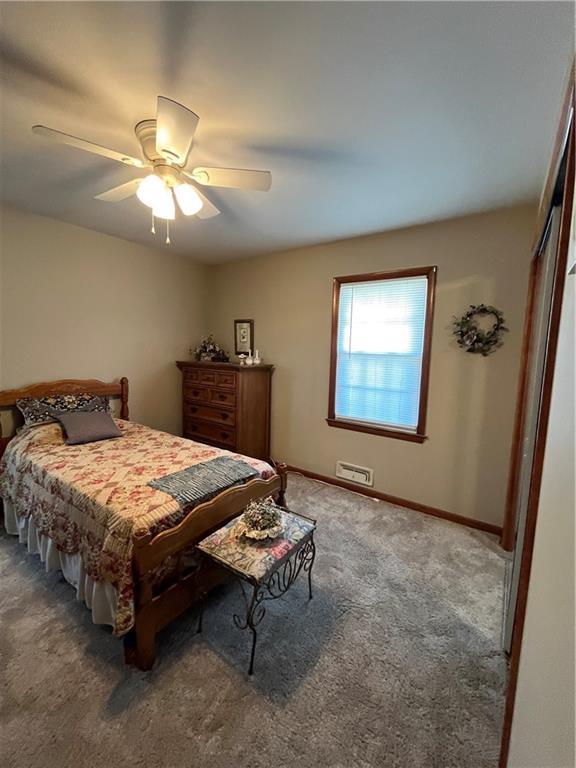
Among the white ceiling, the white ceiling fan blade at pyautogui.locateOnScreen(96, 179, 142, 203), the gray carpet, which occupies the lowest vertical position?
the gray carpet

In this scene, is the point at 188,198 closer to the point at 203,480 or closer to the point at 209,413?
the point at 203,480

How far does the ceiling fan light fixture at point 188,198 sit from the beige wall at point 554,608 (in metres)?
1.59

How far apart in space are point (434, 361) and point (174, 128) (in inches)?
93.9

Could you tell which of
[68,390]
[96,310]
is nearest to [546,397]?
[68,390]

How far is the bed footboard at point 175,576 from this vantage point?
1.34m

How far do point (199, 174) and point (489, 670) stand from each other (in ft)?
8.95

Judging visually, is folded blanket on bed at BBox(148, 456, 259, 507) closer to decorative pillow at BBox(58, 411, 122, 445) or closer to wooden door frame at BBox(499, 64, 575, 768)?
decorative pillow at BBox(58, 411, 122, 445)

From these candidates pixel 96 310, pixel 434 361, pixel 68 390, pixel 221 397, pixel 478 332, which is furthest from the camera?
pixel 221 397

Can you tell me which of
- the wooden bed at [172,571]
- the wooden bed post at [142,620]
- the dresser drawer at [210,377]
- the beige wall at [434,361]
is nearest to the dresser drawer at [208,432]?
the dresser drawer at [210,377]

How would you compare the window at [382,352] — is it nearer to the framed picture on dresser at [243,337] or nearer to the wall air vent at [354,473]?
the wall air vent at [354,473]

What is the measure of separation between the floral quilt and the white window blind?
4.55 feet

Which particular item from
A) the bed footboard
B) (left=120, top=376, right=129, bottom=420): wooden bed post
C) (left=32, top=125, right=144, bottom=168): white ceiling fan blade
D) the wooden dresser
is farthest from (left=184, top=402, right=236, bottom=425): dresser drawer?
(left=32, top=125, right=144, bottom=168): white ceiling fan blade

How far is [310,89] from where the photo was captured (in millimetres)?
1315

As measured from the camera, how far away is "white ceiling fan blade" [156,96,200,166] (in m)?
1.18
